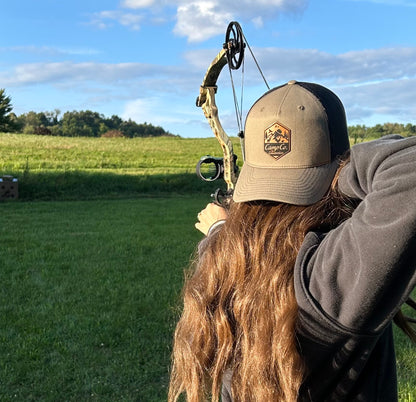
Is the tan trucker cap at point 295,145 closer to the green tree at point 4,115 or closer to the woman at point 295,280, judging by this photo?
the woman at point 295,280

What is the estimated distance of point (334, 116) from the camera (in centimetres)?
108

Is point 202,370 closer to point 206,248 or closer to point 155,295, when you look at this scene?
point 206,248

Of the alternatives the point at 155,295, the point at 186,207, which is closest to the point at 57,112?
the point at 186,207

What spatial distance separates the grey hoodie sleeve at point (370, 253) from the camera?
788 millimetres

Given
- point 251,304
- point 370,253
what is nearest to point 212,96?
point 251,304

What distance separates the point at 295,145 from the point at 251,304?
328 mm

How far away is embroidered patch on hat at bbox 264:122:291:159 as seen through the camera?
104cm

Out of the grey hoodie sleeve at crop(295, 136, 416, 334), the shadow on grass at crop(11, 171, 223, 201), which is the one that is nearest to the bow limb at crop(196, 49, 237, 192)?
the grey hoodie sleeve at crop(295, 136, 416, 334)

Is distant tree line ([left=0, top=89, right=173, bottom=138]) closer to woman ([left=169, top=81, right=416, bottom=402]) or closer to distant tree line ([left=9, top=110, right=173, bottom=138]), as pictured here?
distant tree line ([left=9, top=110, right=173, bottom=138])

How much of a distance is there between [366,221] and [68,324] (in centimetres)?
397

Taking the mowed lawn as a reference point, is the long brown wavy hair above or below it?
above

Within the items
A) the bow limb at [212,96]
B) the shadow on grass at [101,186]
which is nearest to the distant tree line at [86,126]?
the shadow on grass at [101,186]

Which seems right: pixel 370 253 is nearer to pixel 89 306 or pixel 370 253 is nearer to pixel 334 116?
pixel 334 116

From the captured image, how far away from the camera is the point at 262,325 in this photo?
1.02 meters
